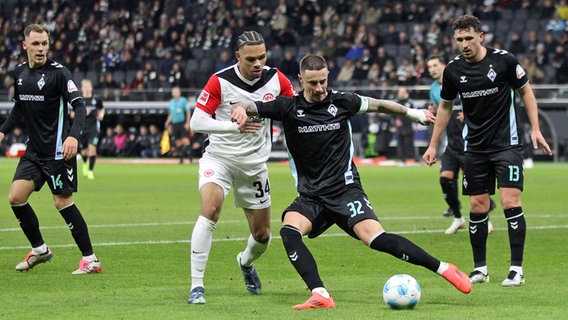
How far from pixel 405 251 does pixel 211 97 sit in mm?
1890

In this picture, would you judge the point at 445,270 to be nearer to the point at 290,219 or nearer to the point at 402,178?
the point at 290,219

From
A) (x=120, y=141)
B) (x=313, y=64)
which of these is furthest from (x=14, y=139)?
(x=313, y=64)

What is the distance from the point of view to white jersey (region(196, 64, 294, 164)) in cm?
848

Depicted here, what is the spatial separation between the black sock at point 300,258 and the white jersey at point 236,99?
961 millimetres

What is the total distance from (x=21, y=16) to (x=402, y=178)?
87.6 ft

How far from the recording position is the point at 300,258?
7.78 meters

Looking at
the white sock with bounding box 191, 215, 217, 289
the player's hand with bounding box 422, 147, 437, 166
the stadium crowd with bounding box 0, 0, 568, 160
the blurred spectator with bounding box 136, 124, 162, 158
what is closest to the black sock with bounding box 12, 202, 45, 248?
the white sock with bounding box 191, 215, 217, 289

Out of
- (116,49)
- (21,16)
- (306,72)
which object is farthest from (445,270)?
(21,16)

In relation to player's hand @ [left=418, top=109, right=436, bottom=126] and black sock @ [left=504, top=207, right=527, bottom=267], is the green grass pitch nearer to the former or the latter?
black sock @ [left=504, top=207, right=527, bottom=267]

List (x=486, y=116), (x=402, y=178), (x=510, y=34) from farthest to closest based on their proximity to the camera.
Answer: (x=510, y=34), (x=402, y=178), (x=486, y=116)

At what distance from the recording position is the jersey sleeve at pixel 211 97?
8.43 m

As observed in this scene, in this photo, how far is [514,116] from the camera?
947 cm

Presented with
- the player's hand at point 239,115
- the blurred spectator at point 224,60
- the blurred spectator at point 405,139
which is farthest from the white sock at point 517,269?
the blurred spectator at point 224,60

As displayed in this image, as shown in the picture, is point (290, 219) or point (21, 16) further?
point (21, 16)
